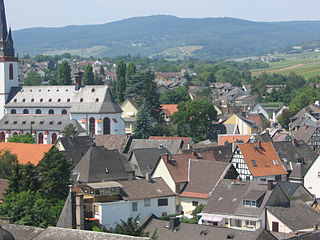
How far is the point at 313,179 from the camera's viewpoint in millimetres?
62562

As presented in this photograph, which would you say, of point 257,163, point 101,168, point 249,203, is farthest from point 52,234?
point 257,163

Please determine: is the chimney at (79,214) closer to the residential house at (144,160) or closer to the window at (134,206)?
the window at (134,206)

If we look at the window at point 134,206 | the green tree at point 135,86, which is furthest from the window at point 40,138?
the window at point 134,206

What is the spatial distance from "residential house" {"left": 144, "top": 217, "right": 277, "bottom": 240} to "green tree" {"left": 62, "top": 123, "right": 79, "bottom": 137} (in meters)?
46.3

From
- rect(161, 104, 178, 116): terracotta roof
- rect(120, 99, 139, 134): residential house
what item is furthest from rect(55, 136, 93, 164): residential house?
rect(161, 104, 178, 116): terracotta roof

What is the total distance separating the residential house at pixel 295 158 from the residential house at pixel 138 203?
39.6 ft

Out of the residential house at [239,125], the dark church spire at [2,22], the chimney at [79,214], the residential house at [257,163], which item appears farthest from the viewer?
the dark church spire at [2,22]

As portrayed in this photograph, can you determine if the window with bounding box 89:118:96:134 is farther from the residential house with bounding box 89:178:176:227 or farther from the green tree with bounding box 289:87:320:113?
the residential house with bounding box 89:178:176:227

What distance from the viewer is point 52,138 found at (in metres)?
95.9

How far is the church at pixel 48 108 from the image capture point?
3824 inches

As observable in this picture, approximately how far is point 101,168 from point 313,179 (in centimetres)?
1591

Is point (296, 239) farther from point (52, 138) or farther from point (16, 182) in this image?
point (52, 138)

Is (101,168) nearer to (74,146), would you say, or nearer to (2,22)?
(74,146)

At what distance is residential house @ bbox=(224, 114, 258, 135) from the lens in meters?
96.1
